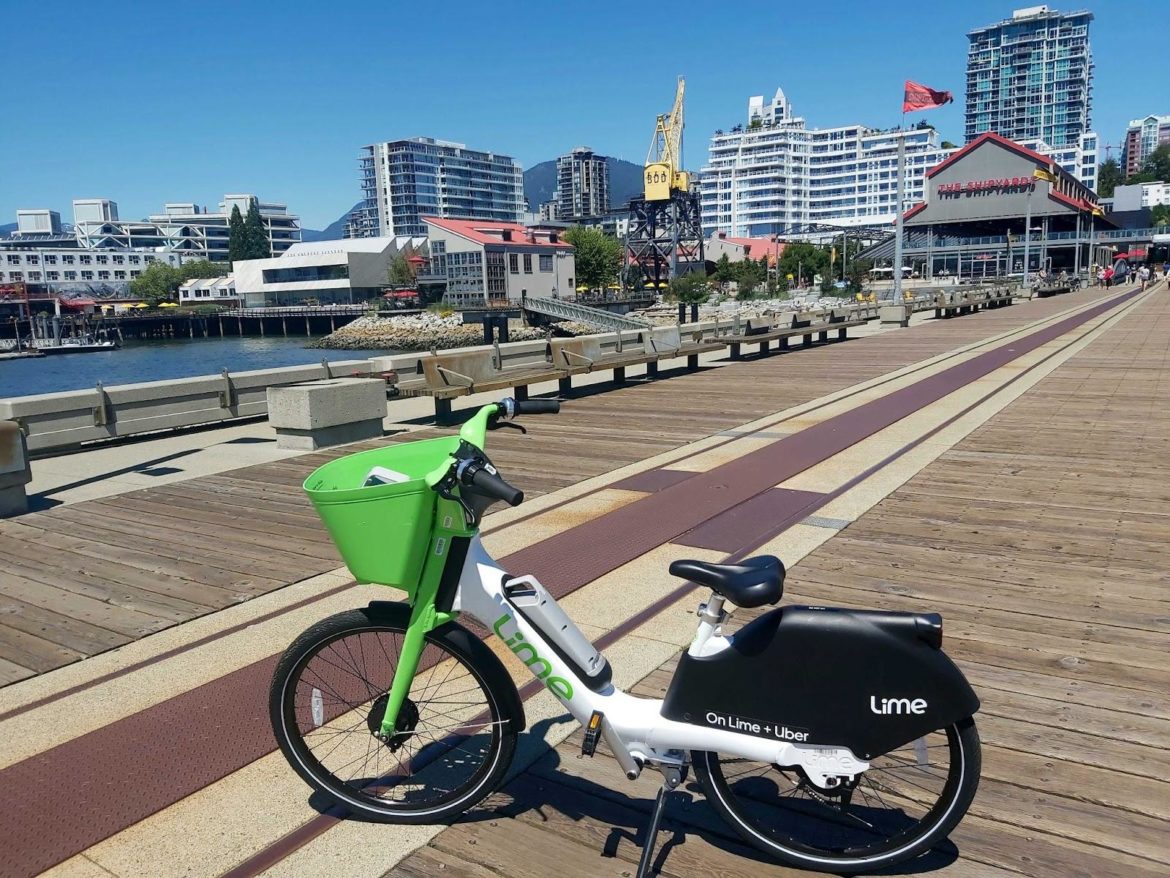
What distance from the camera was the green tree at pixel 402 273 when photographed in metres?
103

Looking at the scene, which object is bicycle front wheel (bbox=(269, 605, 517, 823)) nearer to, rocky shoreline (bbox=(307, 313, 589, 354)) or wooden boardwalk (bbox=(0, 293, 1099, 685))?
wooden boardwalk (bbox=(0, 293, 1099, 685))

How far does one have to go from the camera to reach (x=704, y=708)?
2615 millimetres

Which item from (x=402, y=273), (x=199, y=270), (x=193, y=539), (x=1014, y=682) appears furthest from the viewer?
(x=199, y=270)

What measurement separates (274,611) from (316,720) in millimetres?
2033

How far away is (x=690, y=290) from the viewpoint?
9644cm

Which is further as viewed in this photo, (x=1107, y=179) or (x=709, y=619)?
(x=1107, y=179)

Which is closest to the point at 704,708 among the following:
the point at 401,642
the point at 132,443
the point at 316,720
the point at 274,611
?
the point at 401,642

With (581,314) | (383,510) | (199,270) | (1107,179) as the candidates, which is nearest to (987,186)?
(581,314)

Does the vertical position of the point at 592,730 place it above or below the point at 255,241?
below

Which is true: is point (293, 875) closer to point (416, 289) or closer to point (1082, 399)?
point (1082, 399)

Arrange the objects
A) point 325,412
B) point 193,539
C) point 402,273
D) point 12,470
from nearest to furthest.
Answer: point 193,539 < point 12,470 < point 325,412 < point 402,273

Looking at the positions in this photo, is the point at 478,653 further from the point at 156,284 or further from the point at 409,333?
the point at 156,284

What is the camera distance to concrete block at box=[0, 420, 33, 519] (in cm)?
680

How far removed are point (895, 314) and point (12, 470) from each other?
25385 mm
